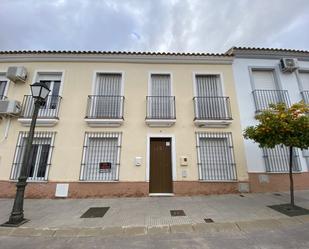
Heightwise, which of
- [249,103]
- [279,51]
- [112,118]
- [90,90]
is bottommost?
[112,118]

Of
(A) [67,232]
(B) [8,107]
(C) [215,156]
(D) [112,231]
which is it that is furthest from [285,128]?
(B) [8,107]

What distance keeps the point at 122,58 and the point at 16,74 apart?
4.78m

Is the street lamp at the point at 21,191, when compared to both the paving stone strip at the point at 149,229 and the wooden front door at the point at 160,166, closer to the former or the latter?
the paving stone strip at the point at 149,229

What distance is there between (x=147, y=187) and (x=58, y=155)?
13.0ft

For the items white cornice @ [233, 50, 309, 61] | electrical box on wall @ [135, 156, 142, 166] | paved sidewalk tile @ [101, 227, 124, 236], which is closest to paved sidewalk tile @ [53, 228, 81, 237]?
paved sidewalk tile @ [101, 227, 124, 236]

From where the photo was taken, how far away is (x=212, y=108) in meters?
8.05

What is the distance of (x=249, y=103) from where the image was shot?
26.5 ft

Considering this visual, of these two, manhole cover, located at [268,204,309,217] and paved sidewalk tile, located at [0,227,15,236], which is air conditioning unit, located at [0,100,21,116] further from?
manhole cover, located at [268,204,309,217]

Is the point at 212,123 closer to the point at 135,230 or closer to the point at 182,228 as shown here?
the point at 182,228

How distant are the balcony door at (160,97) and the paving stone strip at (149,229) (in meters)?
4.52

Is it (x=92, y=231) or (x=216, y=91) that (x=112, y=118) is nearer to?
(x=92, y=231)

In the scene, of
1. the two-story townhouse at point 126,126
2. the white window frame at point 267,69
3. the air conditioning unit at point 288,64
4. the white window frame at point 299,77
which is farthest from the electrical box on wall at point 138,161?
the white window frame at point 299,77

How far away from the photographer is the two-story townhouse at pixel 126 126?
23.6ft

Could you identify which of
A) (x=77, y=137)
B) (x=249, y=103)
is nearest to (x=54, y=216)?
(x=77, y=137)
